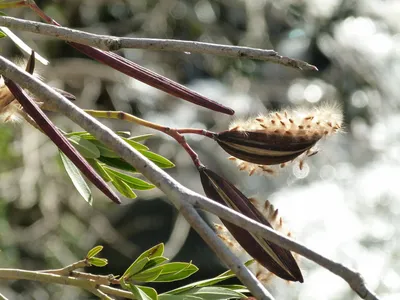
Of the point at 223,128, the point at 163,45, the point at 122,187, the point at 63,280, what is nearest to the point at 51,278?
the point at 63,280

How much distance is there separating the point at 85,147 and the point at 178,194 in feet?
0.76

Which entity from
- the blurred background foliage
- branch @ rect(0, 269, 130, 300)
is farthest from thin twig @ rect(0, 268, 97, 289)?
the blurred background foliage

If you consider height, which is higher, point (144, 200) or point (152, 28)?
point (152, 28)

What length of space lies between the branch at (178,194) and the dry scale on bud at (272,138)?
155mm

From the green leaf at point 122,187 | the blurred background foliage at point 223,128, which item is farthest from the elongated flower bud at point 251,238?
the blurred background foliage at point 223,128

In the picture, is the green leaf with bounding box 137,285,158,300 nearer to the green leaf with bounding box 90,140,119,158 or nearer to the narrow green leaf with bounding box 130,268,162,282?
the narrow green leaf with bounding box 130,268,162,282

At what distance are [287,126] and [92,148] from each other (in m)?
0.17

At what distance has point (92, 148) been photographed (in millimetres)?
604

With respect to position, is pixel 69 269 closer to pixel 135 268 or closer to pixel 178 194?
pixel 135 268

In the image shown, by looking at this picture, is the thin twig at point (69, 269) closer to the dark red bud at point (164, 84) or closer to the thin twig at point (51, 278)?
the thin twig at point (51, 278)

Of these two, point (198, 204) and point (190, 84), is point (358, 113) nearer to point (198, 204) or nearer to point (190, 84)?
point (190, 84)

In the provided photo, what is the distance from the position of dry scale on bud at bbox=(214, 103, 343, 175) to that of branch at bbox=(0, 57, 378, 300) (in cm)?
15

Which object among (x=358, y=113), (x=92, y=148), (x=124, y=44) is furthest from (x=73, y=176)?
(x=358, y=113)

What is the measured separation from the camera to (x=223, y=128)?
2.20 m
